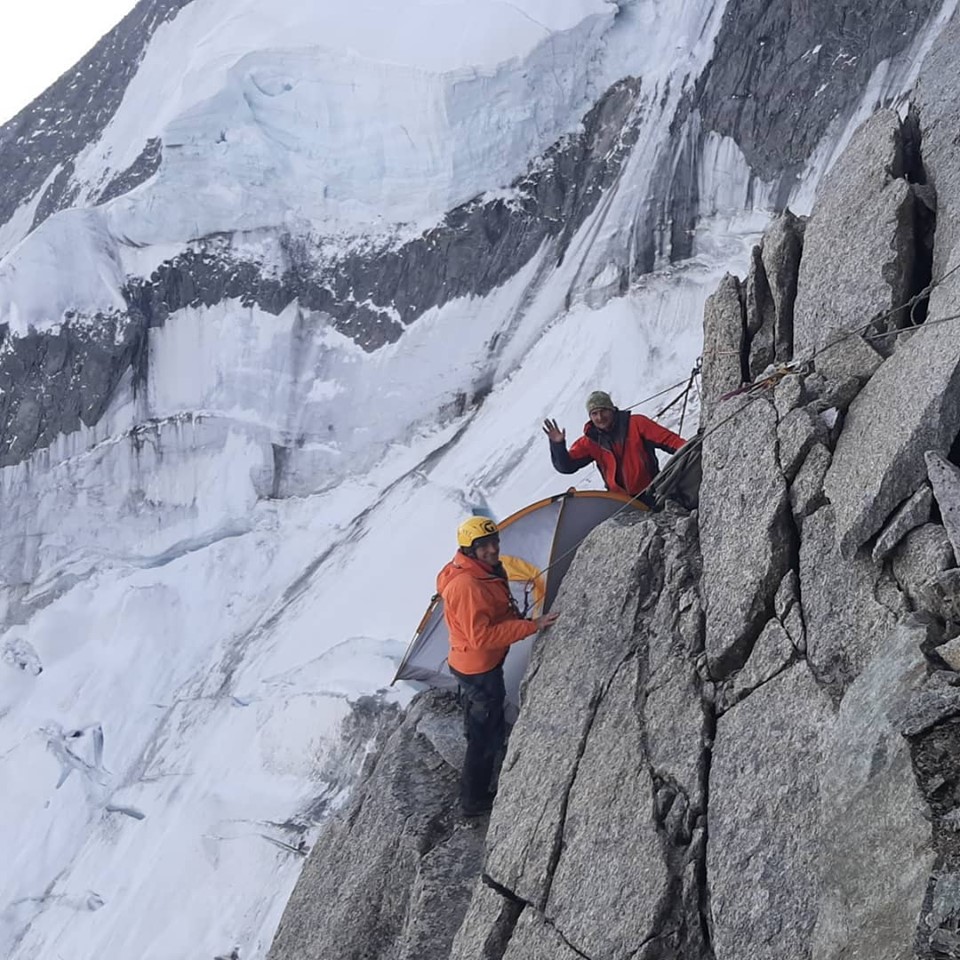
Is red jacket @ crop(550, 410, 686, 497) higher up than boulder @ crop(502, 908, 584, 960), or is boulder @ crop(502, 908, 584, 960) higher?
red jacket @ crop(550, 410, 686, 497)

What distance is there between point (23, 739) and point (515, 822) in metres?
11.4

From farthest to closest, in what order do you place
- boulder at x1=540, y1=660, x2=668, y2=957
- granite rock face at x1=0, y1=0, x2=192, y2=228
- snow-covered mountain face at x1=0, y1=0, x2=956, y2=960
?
granite rock face at x1=0, y1=0, x2=192, y2=228
snow-covered mountain face at x1=0, y1=0, x2=956, y2=960
boulder at x1=540, y1=660, x2=668, y2=957

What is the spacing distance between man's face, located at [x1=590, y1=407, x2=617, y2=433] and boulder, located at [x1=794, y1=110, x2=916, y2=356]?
1301mm

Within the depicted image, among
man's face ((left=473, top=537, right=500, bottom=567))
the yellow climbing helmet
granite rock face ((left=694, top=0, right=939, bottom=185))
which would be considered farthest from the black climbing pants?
granite rock face ((left=694, top=0, right=939, bottom=185))

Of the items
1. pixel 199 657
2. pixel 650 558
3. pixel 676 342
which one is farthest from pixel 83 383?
pixel 650 558

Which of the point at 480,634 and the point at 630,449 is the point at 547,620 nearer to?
the point at 480,634

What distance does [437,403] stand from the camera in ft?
49.0

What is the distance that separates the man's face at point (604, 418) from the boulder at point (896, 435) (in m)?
2.15

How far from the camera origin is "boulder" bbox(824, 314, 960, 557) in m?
4.40

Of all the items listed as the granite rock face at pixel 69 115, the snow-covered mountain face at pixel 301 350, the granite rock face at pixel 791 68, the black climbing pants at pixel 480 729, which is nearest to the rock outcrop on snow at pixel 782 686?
the black climbing pants at pixel 480 729

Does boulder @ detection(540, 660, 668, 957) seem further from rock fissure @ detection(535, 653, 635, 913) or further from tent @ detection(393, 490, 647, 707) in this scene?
tent @ detection(393, 490, 647, 707)

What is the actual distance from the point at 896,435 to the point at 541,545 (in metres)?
3.07

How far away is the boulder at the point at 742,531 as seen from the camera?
16.3 ft

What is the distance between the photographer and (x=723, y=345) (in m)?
6.91
